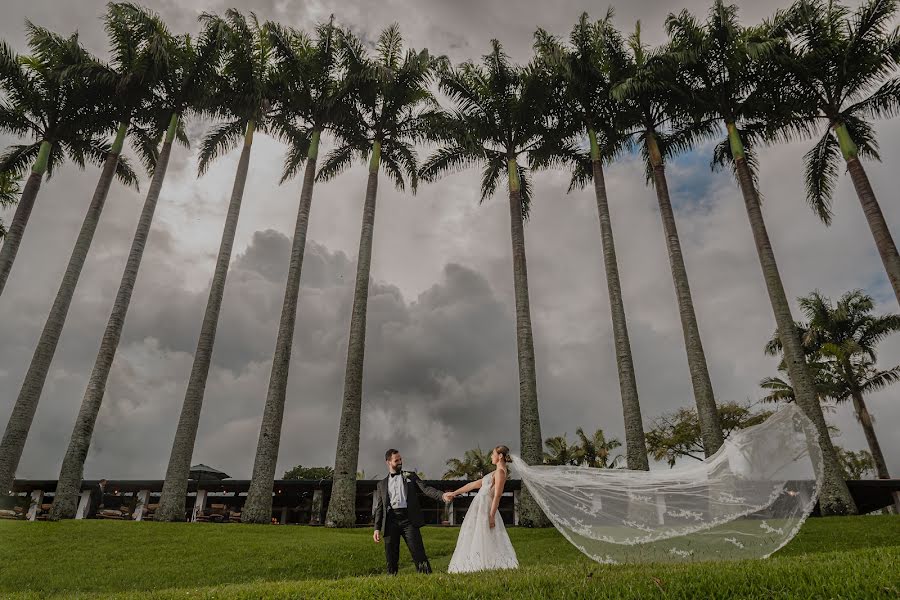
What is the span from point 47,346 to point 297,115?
16.1 meters

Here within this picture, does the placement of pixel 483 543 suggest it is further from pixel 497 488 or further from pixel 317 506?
pixel 317 506

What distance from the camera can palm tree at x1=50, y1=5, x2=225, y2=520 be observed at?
20750mm

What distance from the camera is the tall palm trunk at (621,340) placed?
21.4 metres

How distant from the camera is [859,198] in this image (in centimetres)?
2197

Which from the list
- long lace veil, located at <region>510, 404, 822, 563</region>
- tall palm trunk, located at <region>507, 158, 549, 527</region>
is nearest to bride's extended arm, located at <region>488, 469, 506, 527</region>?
long lace veil, located at <region>510, 404, 822, 563</region>

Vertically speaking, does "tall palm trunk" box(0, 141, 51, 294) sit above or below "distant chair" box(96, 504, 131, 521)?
above

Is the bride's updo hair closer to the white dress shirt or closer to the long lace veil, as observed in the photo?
the long lace veil

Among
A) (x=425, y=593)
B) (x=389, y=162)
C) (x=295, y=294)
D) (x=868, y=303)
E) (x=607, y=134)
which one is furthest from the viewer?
(x=868, y=303)

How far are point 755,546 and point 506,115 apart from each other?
2333 centimetres

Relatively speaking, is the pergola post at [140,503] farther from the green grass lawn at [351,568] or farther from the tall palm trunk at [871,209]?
the tall palm trunk at [871,209]

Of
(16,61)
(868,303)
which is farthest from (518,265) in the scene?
(868,303)

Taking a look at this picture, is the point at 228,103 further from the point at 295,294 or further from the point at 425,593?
the point at 425,593

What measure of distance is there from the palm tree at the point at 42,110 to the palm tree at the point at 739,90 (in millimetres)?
28219

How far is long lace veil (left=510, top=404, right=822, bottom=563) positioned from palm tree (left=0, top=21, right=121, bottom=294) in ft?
91.8
